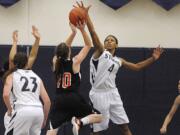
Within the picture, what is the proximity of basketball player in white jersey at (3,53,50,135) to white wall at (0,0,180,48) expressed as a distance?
3.03 metres

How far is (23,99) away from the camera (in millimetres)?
7473

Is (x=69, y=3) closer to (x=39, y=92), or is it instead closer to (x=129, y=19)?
(x=129, y=19)

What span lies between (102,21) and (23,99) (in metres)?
3.50

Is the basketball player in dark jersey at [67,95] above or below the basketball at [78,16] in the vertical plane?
below

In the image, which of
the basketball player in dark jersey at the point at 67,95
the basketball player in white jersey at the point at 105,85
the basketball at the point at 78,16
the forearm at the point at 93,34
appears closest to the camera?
the basketball player in dark jersey at the point at 67,95

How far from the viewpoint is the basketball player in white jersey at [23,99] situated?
7.39 m

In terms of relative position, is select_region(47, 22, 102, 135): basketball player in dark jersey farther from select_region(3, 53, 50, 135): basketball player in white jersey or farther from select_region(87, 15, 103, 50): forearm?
select_region(3, 53, 50, 135): basketball player in white jersey

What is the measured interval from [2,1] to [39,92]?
10.6 ft

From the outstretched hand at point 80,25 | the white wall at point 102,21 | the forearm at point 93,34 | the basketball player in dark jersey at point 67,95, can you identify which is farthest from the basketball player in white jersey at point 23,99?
the white wall at point 102,21

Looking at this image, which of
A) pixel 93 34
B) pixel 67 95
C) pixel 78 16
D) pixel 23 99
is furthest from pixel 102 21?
pixel 23 99

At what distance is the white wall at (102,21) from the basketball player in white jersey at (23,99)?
9.96ft

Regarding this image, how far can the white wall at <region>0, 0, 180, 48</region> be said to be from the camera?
10500 mm

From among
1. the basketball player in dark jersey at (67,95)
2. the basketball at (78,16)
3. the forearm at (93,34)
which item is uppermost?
the basketball at (78,16)

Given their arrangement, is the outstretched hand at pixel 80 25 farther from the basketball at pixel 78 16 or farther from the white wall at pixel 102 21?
the white wall at pixel 102 21
